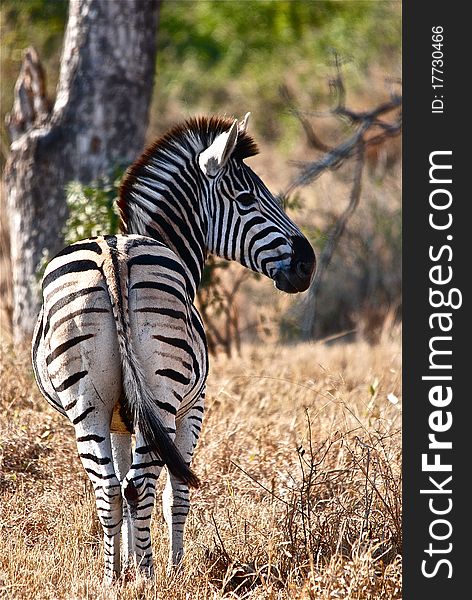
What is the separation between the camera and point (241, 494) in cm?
543

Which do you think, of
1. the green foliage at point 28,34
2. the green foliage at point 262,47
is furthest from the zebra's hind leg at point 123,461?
the green foliage at point 262,47

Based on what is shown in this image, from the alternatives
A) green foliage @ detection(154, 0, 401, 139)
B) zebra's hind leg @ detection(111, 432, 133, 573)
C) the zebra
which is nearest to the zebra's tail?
the zebra

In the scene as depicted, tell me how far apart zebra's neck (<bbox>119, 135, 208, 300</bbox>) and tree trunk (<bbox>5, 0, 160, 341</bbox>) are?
3.32m

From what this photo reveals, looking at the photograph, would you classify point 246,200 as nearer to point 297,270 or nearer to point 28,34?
point 297,270

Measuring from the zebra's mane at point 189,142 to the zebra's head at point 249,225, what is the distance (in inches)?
2.2

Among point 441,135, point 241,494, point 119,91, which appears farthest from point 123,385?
point 119,91

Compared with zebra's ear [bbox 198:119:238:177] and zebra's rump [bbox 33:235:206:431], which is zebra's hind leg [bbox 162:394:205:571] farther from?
zebra's ear [bbox 198:119:238:177]

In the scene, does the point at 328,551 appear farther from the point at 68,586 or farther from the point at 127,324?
the point at 127,324

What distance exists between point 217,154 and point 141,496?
189 cm

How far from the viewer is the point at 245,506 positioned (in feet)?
16.8

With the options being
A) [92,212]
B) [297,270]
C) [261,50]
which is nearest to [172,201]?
[297,270]

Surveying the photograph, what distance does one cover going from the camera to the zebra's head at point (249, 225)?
5.05 metres

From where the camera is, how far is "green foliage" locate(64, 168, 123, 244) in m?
7.30

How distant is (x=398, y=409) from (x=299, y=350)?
9.82 feet
